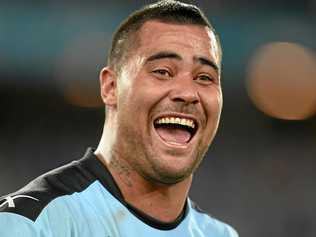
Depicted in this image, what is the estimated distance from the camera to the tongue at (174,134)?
1881 mm

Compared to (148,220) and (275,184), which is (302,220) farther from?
(148,220)

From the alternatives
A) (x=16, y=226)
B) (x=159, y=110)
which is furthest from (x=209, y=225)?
(x=16, y=226)

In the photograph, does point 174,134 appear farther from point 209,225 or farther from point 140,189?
point 209,225

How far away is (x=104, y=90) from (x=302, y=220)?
370 cm

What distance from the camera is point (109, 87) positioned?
1975 mm

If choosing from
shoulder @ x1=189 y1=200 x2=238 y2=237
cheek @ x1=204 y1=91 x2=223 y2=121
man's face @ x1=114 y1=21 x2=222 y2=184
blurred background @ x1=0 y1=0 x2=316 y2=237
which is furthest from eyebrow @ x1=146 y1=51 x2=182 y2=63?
blurred background @ x1=0 y1=0 x2=316 y2=237

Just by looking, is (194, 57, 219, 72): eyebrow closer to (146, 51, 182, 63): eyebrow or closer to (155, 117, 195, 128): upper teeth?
(146, 51, 182, 63): eyebrow

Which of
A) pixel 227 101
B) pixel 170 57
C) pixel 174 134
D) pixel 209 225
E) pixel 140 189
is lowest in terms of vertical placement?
pixel 227 101

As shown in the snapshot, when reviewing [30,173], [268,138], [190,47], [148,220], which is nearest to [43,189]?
[148,220]

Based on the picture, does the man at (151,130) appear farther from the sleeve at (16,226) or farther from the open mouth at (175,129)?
the sleeve at (16,226)

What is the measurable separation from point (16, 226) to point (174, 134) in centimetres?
55

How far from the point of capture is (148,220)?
1865 mm

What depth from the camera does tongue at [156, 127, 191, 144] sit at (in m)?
1.88

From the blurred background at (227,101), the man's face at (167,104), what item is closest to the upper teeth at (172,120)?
the man's face at (167,104)
